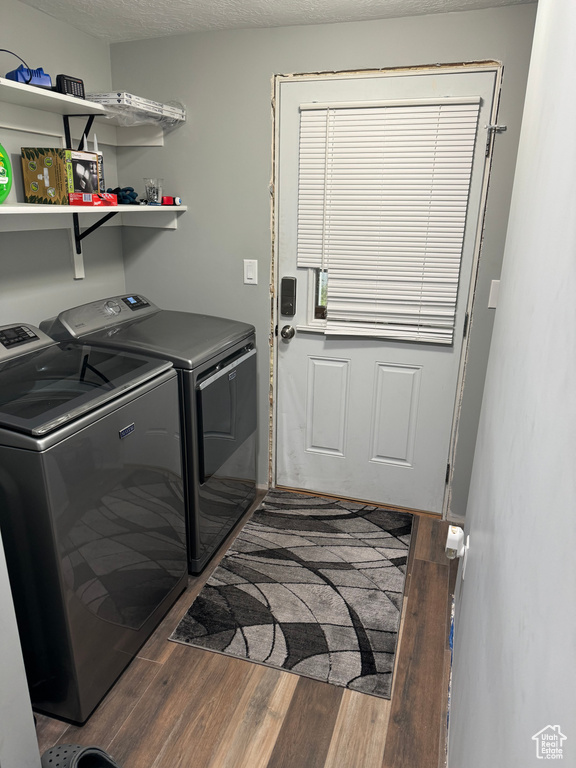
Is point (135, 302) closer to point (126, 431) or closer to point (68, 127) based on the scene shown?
point (68, 127)

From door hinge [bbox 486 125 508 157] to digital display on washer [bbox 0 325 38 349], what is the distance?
6.83 ft

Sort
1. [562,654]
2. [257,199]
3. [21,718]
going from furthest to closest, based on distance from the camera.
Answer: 1. [257,199]
2. [21,718]
3. [562,654]

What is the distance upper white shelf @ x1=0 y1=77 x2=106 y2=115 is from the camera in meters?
1.83

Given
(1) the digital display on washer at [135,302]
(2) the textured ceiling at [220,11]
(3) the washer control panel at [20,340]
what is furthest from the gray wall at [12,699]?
(2) the textured ceiling at [220,11]

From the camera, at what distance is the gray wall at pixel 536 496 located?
1.47 ft

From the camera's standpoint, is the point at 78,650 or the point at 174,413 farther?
the point at 174,413

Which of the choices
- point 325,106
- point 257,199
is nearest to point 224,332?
point 257,199

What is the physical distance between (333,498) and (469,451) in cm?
81

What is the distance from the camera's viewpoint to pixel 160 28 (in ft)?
8.12

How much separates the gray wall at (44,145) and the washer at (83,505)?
0.31m

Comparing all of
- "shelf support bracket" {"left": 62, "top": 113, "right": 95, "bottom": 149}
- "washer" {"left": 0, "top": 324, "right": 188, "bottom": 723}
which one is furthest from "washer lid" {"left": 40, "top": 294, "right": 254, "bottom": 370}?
"shelf support bracket" {"left": 62, "top": 113, "right": 95, "bottom": 149}

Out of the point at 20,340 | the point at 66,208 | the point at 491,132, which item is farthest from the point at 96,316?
the point at 491,132

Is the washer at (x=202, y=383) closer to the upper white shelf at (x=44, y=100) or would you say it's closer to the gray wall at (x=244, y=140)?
the gray wall at (x=244, y=140)

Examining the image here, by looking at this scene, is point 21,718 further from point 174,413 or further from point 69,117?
point 69,117
